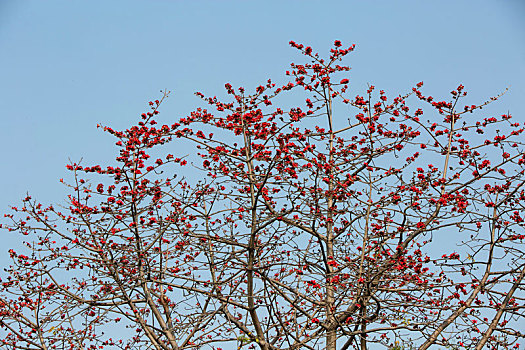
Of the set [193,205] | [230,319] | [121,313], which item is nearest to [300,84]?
[193,205]

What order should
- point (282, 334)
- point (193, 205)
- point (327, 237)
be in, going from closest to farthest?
point (282, 334) → point (193, 205) → point (327, 237)

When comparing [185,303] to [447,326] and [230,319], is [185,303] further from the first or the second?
[447,326]

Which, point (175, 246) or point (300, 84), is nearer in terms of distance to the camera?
point (175, 246)

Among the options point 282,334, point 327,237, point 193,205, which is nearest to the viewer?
point 282,334

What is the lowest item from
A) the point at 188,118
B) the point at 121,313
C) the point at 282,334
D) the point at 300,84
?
the point at 282,334

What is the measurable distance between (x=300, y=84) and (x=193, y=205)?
2.10m

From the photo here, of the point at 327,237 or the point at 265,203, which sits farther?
the point at 327,237

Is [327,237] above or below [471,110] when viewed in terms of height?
below

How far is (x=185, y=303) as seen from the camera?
623 cm

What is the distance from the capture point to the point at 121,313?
245 inches

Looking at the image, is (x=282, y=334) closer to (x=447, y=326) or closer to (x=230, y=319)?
(x=230, y=319)

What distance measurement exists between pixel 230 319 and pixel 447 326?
2429 millimetres

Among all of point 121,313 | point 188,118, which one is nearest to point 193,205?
point 188,118

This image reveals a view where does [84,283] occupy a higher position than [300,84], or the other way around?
[300,84]
